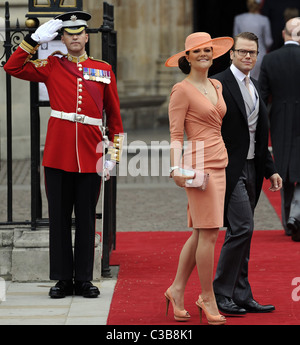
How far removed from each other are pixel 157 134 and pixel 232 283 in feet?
35.2

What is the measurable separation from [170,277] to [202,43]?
7.11 feet

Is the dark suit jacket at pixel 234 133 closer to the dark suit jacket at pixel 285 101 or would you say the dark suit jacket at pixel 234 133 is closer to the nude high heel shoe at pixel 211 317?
the nude high heel shoe at pixel 211 317

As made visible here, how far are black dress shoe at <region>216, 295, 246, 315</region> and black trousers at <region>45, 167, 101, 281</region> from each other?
0.99m

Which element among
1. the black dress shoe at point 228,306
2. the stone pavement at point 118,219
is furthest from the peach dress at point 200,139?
the stone pavement at point 118,219

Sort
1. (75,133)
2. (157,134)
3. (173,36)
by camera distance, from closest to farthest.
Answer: (75,133) → (157,134) → (173,36)

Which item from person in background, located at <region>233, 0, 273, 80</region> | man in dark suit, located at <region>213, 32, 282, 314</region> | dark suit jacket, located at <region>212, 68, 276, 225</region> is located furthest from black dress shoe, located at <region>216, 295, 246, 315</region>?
person in background, located at <region>233, 0, 273, 80</region>

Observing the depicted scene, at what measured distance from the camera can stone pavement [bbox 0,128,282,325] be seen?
7.25 metres

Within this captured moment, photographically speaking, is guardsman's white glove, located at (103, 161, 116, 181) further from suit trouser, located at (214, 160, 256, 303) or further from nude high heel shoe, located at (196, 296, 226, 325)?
nude high heel shoe, located at (196, 296, 226, 325)

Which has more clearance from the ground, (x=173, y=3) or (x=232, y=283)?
(x=173, y=3)

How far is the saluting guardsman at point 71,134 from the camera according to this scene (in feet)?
24.9

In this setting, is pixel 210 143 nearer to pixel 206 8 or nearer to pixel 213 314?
pixel 213 314

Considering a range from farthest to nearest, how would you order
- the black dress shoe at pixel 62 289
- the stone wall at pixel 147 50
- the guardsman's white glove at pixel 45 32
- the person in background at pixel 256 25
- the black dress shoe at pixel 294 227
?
the stone wall at pixel 147 50 < the person in background at pixel 256 25 < the black dress shoe at pixel 294 227 < the black dress shoe at pixel 62 289 < the guardsman's white glove at pixel 45 32

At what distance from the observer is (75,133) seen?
25.0 ft

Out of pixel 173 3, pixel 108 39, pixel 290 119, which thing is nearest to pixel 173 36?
pixel 173 3
